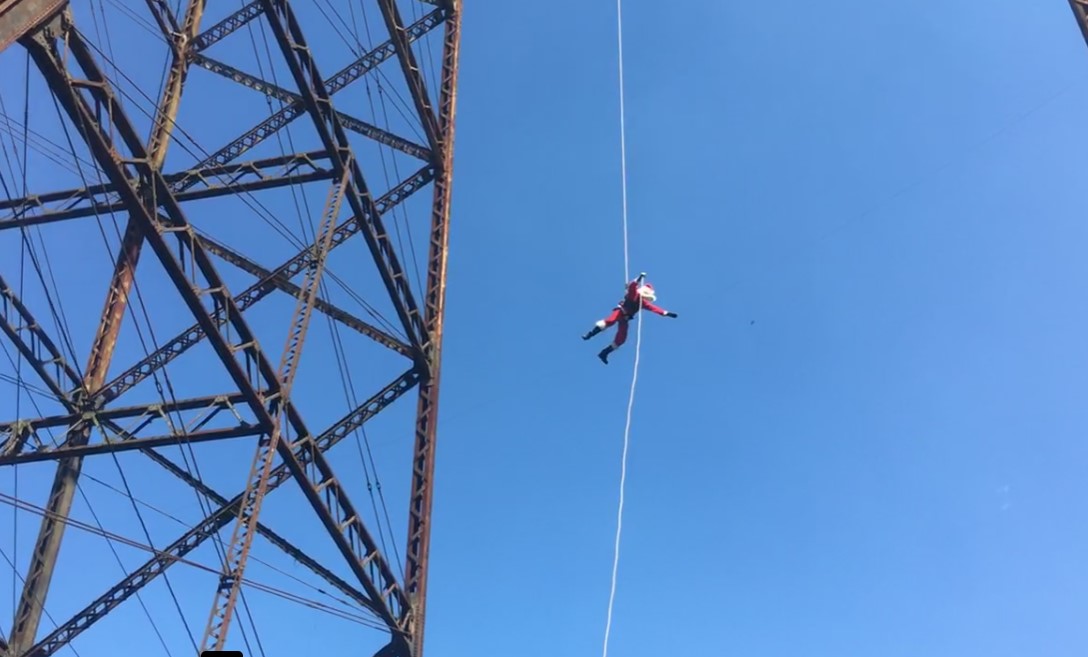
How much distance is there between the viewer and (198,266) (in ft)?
30.9

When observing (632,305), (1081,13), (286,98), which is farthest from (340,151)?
(1081,13)

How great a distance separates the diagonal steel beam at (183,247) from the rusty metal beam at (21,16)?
1.78 metres

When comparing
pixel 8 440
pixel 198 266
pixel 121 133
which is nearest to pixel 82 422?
pixel 8 440

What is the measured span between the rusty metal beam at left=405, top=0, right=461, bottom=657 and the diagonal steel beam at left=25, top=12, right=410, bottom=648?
0.77 meters

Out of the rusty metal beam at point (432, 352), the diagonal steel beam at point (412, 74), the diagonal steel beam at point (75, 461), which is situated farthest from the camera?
the diagonal steel beam at point (412, 74)

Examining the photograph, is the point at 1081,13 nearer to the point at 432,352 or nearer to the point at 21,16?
the point at 432,352

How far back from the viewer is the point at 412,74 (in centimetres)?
1388

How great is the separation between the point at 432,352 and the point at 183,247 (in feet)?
14.6

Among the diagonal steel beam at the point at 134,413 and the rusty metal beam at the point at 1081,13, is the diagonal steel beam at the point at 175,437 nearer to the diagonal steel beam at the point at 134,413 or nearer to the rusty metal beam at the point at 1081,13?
the diagonal steel beam at the point at 134,413

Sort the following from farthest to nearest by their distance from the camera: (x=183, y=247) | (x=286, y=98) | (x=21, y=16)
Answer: (x=286, y=98) → (x=183, y=247) → (x=21, y=16)

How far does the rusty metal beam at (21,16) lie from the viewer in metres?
5.85

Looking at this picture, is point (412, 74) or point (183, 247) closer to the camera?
point (183, 247)

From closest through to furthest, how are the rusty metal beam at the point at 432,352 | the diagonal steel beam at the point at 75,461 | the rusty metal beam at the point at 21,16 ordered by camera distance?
the rusty metal beam at the point at 21,16 < the diagonal steel beam at the point at 75,461 < the rusty metal beam at the point at 432,352

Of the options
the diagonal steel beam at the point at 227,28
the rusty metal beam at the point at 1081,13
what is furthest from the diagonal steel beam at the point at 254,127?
the rusty metal beam at the point at 1081,13
